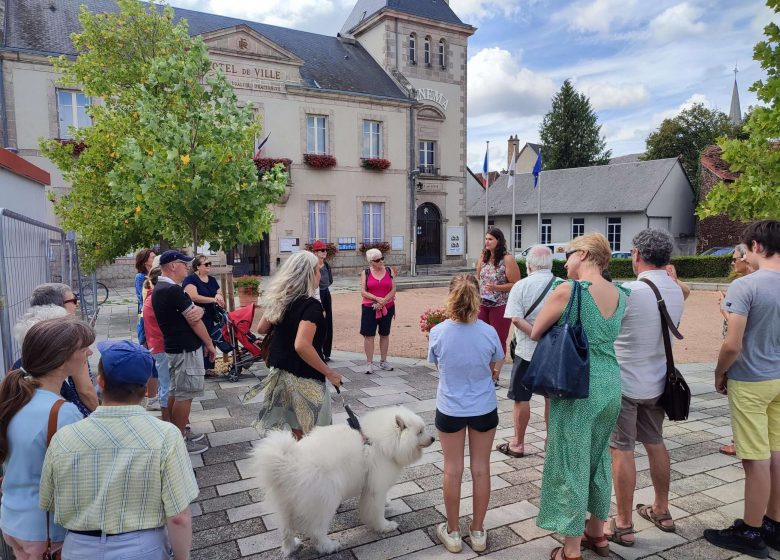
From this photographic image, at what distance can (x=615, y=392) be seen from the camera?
2.95 meters

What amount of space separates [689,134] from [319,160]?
30549 mm

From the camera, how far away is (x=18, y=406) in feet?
6.79

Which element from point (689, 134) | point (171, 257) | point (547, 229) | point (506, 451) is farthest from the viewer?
point (689, 134)

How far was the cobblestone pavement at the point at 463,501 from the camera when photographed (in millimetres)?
3281

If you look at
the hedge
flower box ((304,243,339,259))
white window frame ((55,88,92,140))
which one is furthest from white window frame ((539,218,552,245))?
white window frame ((55,88,92,140))

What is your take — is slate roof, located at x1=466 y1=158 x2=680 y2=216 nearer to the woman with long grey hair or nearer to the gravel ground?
the gravel ground

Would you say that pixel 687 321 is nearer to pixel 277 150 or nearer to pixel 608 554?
pixel 608 554

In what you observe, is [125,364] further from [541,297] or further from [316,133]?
[316,133]

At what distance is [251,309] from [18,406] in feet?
17.7

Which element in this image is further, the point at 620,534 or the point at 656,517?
the point at 656,517

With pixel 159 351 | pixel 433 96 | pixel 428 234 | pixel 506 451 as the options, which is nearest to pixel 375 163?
pixel 428 234

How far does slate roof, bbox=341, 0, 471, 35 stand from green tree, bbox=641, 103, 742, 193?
20604mm

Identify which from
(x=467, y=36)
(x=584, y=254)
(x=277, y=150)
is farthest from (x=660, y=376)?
(x=467, y=36)

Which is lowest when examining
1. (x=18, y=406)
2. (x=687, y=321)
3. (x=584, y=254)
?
(x=687, y=321)
